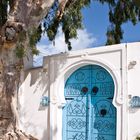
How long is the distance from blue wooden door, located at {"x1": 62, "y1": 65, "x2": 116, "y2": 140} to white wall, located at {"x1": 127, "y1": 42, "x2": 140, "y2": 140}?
0.66m

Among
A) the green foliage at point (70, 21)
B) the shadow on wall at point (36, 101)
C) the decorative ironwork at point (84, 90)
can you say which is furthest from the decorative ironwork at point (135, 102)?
the green foliage at point (70, 21)

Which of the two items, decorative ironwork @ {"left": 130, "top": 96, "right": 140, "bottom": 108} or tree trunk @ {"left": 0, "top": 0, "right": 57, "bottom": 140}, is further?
decorative ironwork @ {"left": 130, "top": 96, "right": 140, "bottom": 108}

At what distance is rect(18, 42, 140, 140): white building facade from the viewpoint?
10414 millimetres

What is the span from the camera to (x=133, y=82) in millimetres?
10359

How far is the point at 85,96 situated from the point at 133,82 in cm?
173

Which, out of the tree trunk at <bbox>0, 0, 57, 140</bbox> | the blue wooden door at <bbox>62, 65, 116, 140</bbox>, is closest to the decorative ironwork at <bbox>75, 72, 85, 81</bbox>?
the blue wooden door at <bbox>62, 65, 116, 140</bbox>

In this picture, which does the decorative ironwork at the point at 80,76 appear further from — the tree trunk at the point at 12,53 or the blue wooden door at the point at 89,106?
the tree trunk at the point at 12,53

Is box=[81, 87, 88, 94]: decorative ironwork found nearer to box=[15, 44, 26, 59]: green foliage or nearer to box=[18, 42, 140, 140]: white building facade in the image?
box=[18, 42, 140, 140]: white building facade

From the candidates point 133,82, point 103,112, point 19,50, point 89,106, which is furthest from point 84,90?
point 19,50

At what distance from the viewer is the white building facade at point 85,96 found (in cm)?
1041

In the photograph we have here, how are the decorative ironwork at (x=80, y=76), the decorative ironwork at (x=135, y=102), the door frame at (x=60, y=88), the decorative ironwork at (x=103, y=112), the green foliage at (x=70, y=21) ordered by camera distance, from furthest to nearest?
the green foliage at (x=70, y=21) < the decorative ironwork at (x=80, y=76) < the decorative ironwork at (x=103, y=112) < the door frame at (x=60, y=88) < the decorative ironwork at (x=135, y=102)

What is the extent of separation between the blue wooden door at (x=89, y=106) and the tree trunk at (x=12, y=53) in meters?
2.15

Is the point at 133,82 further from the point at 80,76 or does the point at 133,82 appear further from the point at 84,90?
the point at 80,76

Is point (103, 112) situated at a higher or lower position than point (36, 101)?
lower
